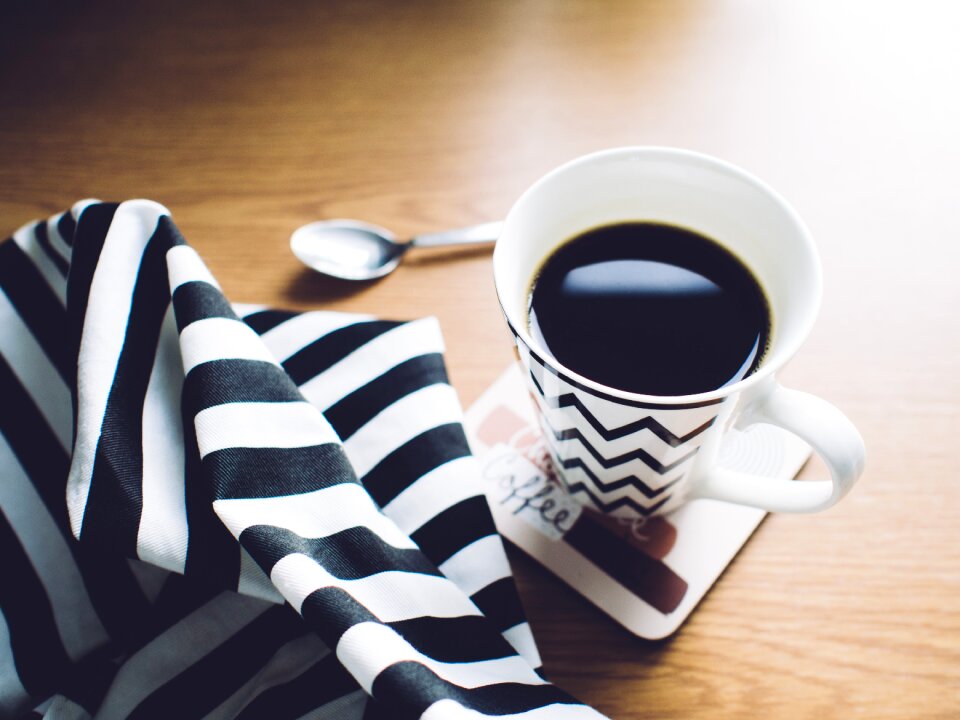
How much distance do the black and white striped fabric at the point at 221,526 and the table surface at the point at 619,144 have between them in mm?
65

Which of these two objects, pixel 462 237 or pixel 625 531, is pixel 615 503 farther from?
pixel 462 237

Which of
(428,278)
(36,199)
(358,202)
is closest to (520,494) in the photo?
(428,278)

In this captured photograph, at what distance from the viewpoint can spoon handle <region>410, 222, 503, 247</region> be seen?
553mm

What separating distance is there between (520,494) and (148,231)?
290mm

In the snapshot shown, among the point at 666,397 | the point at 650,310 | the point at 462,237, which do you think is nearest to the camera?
the point at 666,397

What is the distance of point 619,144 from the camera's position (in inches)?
24.1

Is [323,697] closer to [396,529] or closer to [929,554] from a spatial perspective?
[396,529]

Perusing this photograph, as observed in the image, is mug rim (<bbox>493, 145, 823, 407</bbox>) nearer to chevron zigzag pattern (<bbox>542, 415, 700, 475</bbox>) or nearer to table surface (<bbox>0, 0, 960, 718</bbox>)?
chevron zigzag pattern (<bbox>542, 415, 700, 475</bbox>)

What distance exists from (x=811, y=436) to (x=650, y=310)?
0.13 metres

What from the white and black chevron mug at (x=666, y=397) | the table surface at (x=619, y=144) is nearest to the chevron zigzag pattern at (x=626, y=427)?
the white and black chevron mug at (x=666, y=397)

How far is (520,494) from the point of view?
442 millimetres

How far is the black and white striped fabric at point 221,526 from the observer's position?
34cm

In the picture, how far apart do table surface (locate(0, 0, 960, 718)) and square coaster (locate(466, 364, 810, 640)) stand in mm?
12

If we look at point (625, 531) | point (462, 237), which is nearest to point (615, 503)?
point (625, 531)
